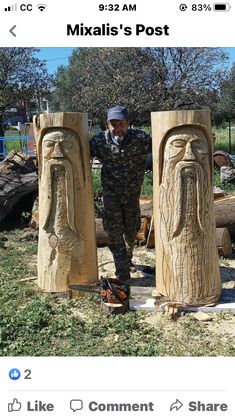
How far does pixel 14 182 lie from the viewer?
6.88 m

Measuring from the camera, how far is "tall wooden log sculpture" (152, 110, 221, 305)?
358 centimetres

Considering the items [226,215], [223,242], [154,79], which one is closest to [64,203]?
[223,242]

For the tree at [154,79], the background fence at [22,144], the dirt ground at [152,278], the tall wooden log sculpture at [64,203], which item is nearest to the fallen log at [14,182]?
the dirt ground at [152,278]

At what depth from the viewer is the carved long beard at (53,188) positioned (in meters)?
3.97

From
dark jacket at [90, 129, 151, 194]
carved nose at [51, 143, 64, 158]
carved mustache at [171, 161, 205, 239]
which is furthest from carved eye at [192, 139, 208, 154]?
carved nose at [51, 143, 64, 158]

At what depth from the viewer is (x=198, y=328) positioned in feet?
11.5

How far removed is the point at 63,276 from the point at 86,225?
0.52 m

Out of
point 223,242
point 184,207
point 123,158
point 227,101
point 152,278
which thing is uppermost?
point 227,101
